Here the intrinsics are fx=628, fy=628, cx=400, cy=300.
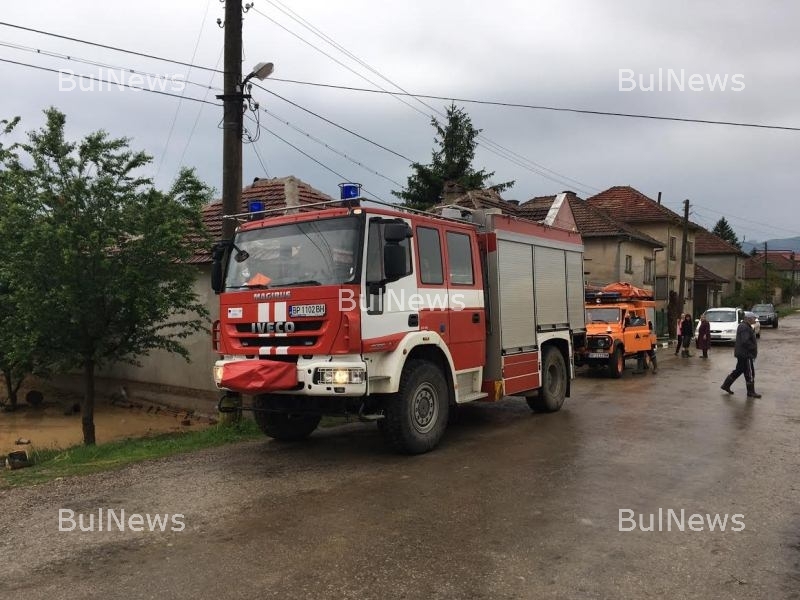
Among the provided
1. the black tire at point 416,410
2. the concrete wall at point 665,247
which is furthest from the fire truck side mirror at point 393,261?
the concrete wall at point 665,247

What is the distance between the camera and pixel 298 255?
703 centimetres

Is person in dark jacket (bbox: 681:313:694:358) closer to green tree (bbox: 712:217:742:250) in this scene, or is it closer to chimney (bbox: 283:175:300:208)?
chimney (bbox: 283:175:300:208)

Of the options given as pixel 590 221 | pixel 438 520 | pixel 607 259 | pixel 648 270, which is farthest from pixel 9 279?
pixel 648 270

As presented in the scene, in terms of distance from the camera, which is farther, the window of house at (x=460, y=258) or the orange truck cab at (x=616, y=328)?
the orange truck cab at (x=616, y=328)

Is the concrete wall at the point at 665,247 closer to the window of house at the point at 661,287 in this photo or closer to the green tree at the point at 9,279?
the window of house at the point at 661,287

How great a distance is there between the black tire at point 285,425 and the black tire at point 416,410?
5.17 ft

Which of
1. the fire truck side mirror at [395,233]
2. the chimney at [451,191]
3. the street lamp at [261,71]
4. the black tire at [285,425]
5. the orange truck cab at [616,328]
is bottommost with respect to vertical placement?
the black tire at [285,425]

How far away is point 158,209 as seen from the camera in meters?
9.77

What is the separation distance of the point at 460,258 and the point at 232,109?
4221 millimetres

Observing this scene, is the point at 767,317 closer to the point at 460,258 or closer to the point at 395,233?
the point at 460,258

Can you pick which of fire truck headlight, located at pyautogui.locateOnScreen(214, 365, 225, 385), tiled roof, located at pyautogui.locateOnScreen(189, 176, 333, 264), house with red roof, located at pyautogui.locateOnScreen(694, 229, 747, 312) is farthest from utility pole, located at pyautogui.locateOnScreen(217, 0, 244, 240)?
house with red roof, located at pyautogui.locateOnScreen(694, 229, 747, 312)

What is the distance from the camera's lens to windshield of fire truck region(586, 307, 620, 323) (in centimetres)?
1777

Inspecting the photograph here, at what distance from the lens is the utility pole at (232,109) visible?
9438 millimetres

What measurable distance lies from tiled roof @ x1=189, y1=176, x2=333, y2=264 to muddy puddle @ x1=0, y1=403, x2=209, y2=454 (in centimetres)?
430
